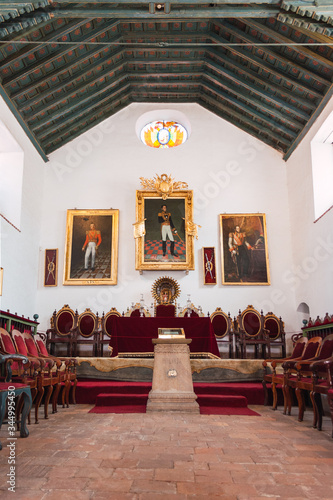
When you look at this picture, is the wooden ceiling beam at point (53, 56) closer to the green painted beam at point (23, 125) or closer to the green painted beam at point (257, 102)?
the green painted beam at point (23, 125)

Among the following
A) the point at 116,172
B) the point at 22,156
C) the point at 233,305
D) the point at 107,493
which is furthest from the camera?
the point at 116,172

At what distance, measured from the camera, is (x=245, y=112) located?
10.8 m

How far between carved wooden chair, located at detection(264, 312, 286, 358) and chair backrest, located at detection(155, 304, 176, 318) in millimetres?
2196

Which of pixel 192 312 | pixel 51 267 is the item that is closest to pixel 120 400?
pixel 192 312

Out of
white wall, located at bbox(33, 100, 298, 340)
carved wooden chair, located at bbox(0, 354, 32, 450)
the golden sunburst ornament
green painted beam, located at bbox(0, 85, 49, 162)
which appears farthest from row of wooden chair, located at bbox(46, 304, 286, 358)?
carved wooden chair, located at bbox(0, 354, 32, 450)

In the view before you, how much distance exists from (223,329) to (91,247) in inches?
154

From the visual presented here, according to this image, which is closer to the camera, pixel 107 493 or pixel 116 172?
pixel 107 493

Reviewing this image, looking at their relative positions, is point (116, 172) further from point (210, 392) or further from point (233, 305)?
point (210, 392)

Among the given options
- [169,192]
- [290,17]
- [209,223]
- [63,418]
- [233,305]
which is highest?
[290,17]

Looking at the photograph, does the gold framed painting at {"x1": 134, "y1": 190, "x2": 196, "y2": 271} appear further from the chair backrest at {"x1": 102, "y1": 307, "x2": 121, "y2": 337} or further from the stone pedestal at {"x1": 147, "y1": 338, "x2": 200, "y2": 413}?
the stone pedestal at {"x1": 147, "y1": 338, "x2": 200, "y2": 413}

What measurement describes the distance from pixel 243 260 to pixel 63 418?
6625 millimetres

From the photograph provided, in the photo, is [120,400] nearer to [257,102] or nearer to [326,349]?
[326,349]

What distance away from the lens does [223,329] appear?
9.71 metres

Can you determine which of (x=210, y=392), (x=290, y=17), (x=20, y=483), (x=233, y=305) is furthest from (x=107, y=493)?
(x=233, y=305)
